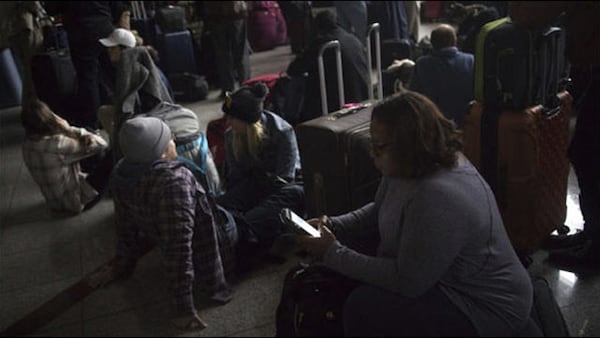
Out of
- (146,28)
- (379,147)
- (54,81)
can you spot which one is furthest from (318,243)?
(146,28)

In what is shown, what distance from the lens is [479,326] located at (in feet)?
4.99

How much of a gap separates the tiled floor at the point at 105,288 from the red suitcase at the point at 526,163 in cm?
22

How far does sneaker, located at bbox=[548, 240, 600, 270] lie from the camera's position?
92.2 inches

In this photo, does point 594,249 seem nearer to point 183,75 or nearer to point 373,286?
point 373,286

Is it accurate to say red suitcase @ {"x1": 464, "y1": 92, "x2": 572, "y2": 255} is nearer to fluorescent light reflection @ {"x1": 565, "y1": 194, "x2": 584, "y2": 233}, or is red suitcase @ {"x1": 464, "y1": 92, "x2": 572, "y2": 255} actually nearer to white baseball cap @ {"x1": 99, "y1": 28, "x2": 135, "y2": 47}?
fluorescent light reflection @ {"x1": 565, "y1": 194, "x2": 584, "y2": 233}

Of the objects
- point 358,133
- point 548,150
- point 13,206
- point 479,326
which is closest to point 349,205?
point 358,133

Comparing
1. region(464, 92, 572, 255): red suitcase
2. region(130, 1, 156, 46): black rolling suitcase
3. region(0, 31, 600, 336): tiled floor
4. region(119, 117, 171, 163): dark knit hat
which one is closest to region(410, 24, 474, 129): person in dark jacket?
region(0, 31, 600, 336): tiled floor

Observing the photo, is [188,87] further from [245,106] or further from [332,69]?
[245,106]

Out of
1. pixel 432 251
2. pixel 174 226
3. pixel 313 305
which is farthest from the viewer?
pixel 174 226

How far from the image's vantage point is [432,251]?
57.6 inches

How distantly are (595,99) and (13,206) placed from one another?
10.8ft

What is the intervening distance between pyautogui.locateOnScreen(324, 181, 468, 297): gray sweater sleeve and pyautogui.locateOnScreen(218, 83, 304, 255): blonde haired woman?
3.87ft

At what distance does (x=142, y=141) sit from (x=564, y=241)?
5.95 feet

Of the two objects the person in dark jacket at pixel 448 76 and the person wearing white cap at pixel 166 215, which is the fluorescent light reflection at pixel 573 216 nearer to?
the person in dark jacket at pixel 448 76
